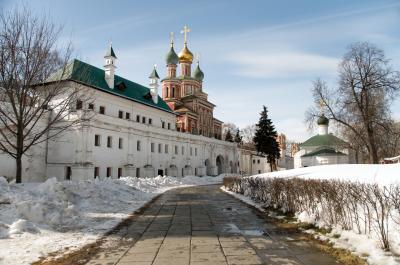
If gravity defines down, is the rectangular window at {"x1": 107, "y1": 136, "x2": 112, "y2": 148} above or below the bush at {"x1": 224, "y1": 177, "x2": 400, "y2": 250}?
above

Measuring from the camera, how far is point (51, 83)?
18.1 m

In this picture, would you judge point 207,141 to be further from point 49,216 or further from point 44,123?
point 49,216

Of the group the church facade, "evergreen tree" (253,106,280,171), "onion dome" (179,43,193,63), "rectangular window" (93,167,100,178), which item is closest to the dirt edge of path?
the church facade

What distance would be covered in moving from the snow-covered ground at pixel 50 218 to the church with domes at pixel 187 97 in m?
44.9

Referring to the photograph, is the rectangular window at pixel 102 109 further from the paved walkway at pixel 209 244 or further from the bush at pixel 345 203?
the bush at pixel 345 203

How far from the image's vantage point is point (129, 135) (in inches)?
1561

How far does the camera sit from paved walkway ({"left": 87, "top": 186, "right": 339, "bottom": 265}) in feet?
22.7

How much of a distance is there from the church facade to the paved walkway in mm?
10667

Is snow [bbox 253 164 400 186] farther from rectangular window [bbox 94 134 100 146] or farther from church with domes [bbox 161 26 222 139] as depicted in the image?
church with domes [bbox 161 26 222 139]

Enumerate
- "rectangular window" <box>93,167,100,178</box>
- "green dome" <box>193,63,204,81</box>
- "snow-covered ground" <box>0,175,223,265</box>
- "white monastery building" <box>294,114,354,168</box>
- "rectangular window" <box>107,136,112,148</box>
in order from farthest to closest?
"green dome" <box>193,63,204,81</box>
"white monastery building" <box>294,114,354,168</box>
"rectangular window" <box>107,136,112,148</box>
"rectangular window" <box>93,167,100,178</box>
"snow-covered ground" <box>0,175,223,265</box>

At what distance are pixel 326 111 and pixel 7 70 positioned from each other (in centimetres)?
2929

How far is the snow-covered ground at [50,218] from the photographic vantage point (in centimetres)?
805

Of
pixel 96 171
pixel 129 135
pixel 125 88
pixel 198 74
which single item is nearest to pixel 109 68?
pixel 125 88

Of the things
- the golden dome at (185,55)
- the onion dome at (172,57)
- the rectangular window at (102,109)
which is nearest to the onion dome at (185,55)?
the golden dome at (185,55)
